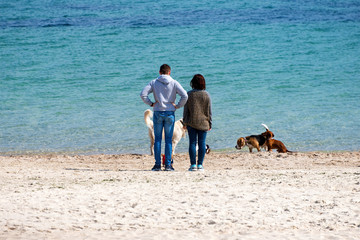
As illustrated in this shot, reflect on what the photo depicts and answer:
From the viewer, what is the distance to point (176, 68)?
25922mm

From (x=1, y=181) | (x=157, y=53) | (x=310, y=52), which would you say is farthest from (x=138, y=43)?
(x=1, y=181)

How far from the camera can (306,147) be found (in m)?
11.9

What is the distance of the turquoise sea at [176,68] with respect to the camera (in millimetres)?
13617

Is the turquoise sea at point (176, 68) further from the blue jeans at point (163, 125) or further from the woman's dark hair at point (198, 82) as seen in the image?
the woman's dark hair at point (198, 82)

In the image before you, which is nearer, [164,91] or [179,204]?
[179,204]

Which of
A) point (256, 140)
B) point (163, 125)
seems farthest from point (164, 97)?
point (256, 140)

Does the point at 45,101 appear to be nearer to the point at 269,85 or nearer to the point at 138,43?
the point at 269,85

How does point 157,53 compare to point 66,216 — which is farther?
point 157,53

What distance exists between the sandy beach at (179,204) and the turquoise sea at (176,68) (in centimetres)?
441

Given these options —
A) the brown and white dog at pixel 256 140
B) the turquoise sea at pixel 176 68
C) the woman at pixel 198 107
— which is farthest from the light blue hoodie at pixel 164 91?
the turquoise sea at pixel 176 68

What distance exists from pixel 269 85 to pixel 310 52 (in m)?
7.55

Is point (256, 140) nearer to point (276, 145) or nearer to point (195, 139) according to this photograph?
point (276, 145)

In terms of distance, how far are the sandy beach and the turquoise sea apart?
14.5 feet

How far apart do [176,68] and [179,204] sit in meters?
20.3
